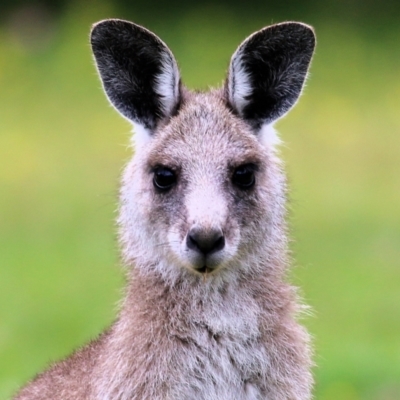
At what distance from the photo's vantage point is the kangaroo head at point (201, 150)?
630 cm

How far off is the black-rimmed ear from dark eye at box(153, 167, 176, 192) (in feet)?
2.05

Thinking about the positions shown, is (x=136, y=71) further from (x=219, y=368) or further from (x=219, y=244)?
(x=219, y=368)

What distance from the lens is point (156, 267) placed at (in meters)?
6.55

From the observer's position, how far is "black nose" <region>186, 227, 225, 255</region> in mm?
6016

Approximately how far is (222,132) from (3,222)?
29.8 ft

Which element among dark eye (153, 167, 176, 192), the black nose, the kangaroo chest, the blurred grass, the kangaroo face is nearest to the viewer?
the black nose

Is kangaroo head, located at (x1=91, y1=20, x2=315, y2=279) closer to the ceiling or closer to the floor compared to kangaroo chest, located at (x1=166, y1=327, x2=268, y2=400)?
closer to the ceiling

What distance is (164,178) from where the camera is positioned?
21.4ft

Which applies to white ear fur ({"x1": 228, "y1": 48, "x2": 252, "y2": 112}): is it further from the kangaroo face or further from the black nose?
the black nose

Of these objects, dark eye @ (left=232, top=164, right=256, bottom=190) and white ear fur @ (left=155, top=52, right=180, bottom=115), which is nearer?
dark eye @ (left=232, top=164, right=256, bottom=190)

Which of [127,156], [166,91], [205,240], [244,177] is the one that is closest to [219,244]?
[205,240]

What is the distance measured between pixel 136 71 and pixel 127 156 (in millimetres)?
2031

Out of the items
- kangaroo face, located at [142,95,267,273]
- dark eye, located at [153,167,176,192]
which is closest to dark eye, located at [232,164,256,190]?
kangaroo face, located at [142,95,267,273]

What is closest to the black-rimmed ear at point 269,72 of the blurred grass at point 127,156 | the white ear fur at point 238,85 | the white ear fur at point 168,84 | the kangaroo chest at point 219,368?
the white ear fur at point 238,85
